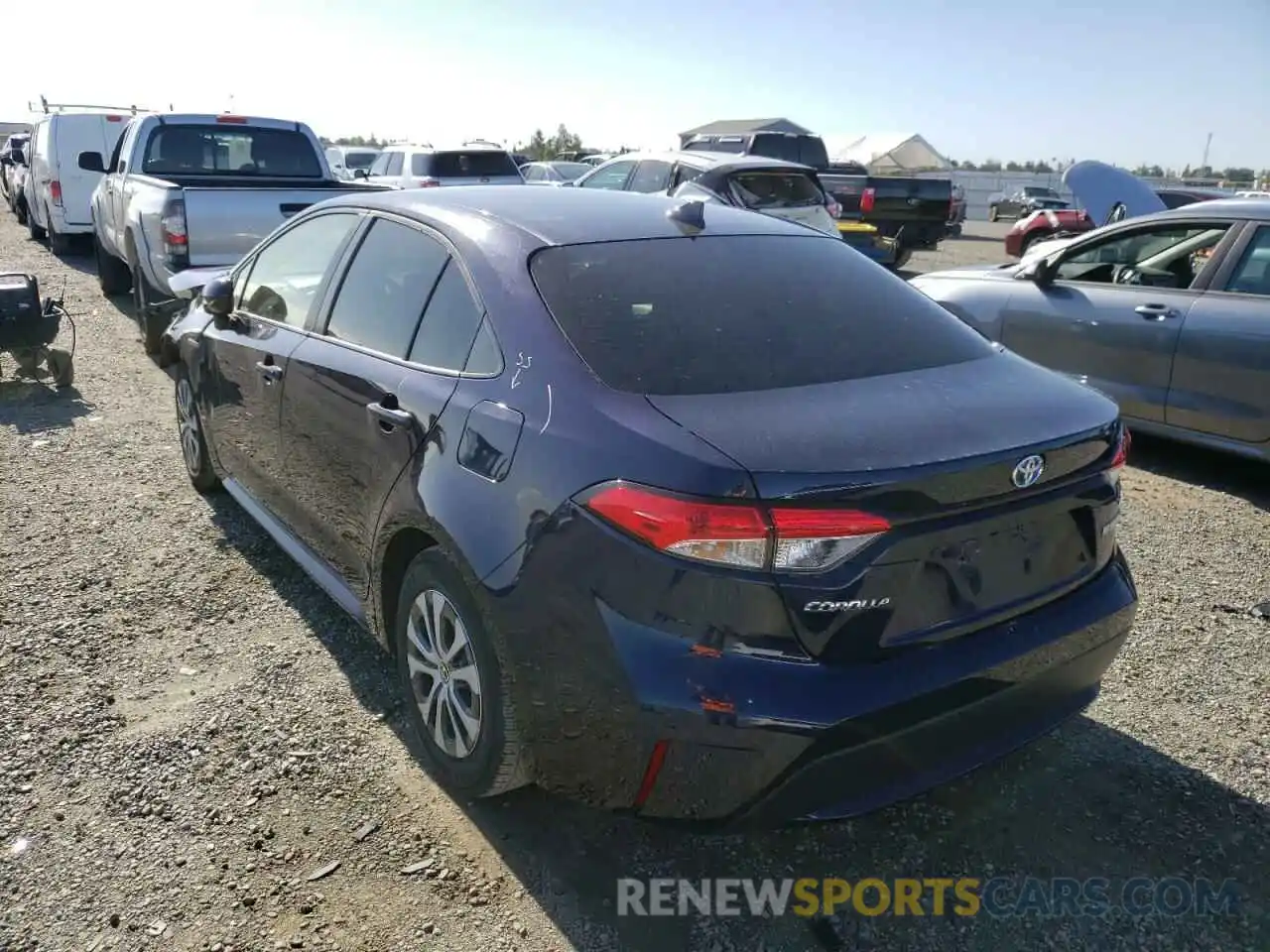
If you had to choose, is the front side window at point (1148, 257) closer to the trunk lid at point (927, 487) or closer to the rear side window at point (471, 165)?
the trunk lid at point (927, 487)

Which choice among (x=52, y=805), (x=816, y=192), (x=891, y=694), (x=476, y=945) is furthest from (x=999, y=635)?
(x=816, y=192)

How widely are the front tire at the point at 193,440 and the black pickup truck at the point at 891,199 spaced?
13088mm

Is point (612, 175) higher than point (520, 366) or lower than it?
higher

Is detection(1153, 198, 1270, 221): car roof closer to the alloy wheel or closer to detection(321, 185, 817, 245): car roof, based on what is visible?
detection(321, 185, 817, 245): car roof

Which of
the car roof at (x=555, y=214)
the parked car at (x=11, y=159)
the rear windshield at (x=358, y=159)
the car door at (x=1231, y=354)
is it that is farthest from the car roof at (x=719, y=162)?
the parked car at (x=11, y=159)

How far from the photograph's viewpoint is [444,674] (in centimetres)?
275

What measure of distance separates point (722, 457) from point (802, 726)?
1.96 ft

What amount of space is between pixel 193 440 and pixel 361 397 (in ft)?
7.82

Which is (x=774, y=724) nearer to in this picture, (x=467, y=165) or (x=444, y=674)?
(x=444, y=674)

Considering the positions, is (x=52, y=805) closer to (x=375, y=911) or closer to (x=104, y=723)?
(x=104, y=723)

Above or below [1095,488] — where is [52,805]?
below

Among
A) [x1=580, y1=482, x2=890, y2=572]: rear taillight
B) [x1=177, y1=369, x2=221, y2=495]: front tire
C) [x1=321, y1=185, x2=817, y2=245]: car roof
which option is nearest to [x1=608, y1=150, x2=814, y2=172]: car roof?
[x1=177, y1=369, x2=221, y2=495]: front tire

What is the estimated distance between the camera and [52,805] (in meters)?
2.80

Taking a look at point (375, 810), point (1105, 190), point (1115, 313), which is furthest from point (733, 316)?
point (1105, 190)
